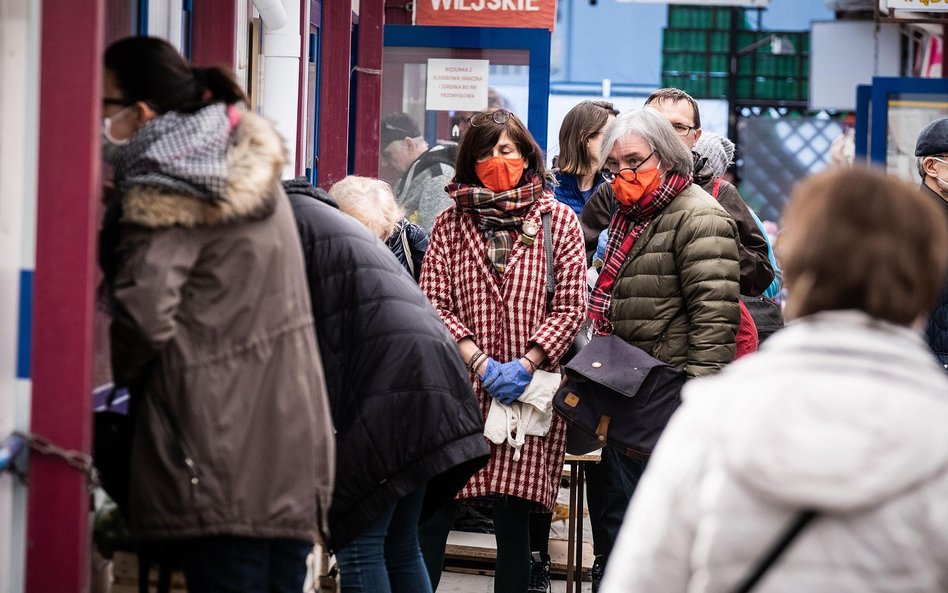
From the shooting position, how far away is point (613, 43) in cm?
2536

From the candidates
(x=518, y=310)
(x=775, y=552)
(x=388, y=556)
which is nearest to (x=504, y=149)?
(x=518, y=310)

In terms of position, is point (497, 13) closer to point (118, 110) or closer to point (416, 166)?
point (416, 166)

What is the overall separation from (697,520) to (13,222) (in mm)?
1587

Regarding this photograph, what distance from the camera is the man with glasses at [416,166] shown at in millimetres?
7648

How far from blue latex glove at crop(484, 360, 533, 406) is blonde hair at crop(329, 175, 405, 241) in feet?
2.10

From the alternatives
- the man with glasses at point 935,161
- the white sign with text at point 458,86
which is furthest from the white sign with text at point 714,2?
the man with glasses at point 935,161

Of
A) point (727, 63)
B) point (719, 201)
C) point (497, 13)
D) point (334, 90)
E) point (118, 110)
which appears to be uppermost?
point (727, 63)

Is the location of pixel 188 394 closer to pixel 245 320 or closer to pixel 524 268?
pixel 245 320

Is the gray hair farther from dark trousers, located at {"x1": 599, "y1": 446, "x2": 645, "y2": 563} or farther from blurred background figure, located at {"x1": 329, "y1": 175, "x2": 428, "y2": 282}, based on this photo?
dark trousers, located at {"x1": 599, "y1": 446, "x2": 645, "y2": 563}

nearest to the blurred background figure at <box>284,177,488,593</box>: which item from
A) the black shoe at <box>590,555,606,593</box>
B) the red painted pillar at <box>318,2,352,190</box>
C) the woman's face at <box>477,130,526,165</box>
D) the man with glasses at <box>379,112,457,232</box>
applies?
the woman's face at <box>477,130,526,165</box>

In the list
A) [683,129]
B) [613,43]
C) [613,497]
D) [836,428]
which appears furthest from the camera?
[613,43]

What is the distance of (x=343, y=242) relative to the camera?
11.5ft

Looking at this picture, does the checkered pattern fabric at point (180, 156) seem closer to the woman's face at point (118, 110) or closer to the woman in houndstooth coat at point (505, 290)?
the woman's face at point (118, 110)

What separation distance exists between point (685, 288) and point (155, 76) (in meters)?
2.19
